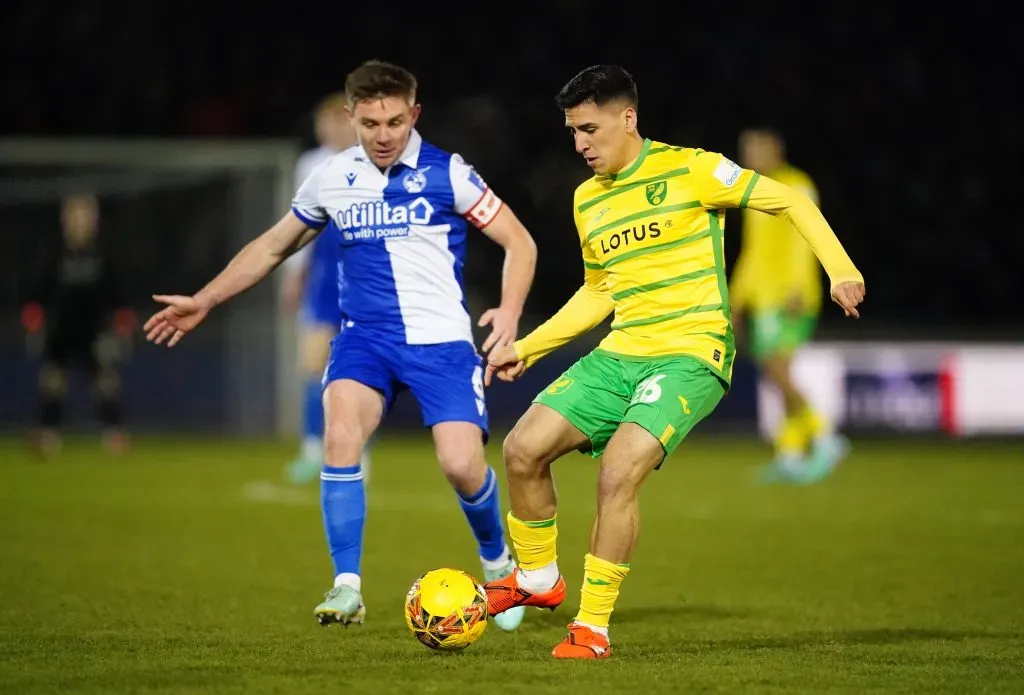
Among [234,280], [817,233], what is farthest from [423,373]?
[817,233]

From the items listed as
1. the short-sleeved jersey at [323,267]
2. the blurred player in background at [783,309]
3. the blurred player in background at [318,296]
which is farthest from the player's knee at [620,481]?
the blurred player in background at [783,309]

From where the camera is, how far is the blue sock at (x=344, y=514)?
5.52 meters

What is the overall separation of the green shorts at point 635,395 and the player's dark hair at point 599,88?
85 centimetres

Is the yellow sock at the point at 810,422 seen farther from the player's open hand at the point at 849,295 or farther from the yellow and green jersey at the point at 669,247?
the player's open hand at the point at 849,295

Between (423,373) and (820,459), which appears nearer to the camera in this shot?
(423,373)

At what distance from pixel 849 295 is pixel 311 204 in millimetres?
1994

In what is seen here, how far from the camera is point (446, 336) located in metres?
5.80

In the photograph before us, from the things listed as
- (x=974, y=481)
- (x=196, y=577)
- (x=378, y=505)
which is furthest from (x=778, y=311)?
(x=196, y=577)

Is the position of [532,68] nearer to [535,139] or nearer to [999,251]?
[535,139]

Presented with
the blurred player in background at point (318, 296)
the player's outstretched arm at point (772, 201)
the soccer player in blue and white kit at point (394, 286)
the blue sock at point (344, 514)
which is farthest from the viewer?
the blurred player in background at point (318, 296)

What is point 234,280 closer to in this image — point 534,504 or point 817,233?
point 534,504

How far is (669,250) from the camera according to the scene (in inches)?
214

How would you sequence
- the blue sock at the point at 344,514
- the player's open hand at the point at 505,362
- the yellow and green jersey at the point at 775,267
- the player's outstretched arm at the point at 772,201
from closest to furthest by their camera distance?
1. the player's outstretched arm at the point at 772,201
2. the player's open hand at the point at 505,362
3. the blue sock at the point at 344,514
4. the yellow and green jersey at the point at 775,267

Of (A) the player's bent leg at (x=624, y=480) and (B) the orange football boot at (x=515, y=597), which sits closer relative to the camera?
(A) the player's bent leg at (x=624, y=480)
